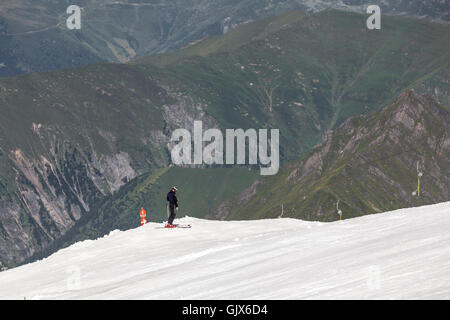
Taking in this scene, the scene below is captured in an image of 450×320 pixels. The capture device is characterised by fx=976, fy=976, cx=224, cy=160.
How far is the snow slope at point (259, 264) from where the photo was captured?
41.8 m

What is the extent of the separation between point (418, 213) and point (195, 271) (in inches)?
721

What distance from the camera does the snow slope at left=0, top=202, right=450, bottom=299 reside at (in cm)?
4175

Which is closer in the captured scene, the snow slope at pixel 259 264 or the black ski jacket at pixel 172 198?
Result: the snow slope at pixel 259 264

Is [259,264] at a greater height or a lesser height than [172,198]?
greater

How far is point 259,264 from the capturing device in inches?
2024

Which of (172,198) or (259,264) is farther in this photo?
(172,198)

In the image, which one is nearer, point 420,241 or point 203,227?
point 420,241

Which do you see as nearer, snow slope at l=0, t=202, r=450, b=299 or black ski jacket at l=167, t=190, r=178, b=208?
snow slope at l=0, t=202, r=450, b=299

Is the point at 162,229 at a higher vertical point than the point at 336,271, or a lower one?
lower
